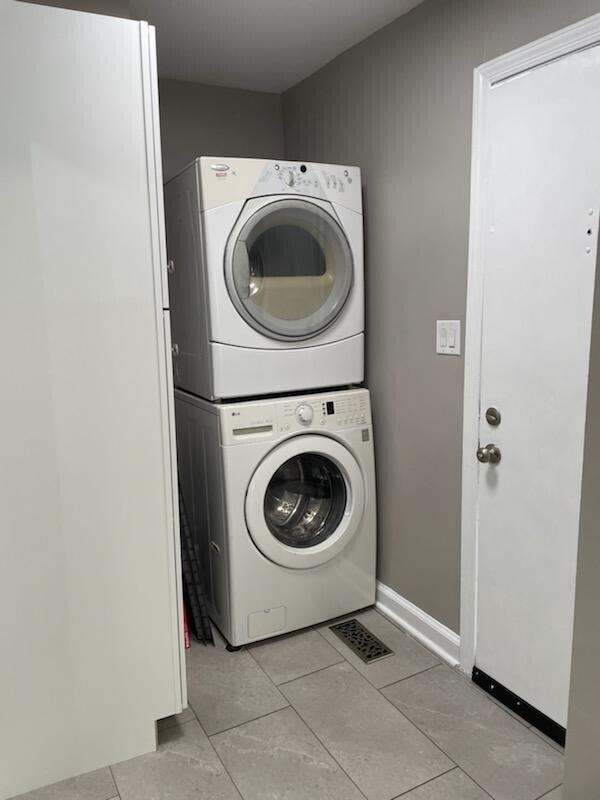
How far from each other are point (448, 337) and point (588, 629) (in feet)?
4.44

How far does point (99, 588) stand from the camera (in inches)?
66.5

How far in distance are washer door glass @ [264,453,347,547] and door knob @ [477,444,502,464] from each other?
0.64 metres

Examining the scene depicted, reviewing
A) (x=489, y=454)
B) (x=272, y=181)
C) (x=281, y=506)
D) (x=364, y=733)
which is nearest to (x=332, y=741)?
(x=364, y=733)

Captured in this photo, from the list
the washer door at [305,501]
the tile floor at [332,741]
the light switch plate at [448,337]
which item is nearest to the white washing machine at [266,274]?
the washer door at [305,501]

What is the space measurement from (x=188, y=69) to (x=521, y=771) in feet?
9.50

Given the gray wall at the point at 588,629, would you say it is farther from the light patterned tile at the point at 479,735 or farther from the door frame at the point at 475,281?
the door frame at the point at 475,281

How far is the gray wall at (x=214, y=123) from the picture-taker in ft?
9.32

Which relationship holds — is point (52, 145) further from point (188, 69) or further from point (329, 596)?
point (329, 596)

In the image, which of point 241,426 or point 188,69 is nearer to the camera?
point 241,426

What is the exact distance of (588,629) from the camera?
88cm

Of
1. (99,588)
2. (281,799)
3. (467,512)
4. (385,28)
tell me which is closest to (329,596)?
(467,512)

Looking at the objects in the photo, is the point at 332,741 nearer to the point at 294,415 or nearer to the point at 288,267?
the point at 294,415

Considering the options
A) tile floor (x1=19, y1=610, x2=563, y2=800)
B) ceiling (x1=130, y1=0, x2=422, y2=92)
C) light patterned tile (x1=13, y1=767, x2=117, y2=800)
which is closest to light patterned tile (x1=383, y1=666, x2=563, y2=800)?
tile floor (x1=19, y1=610, x2=563, y2=800)

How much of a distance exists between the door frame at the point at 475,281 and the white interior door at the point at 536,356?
0.02 meters
